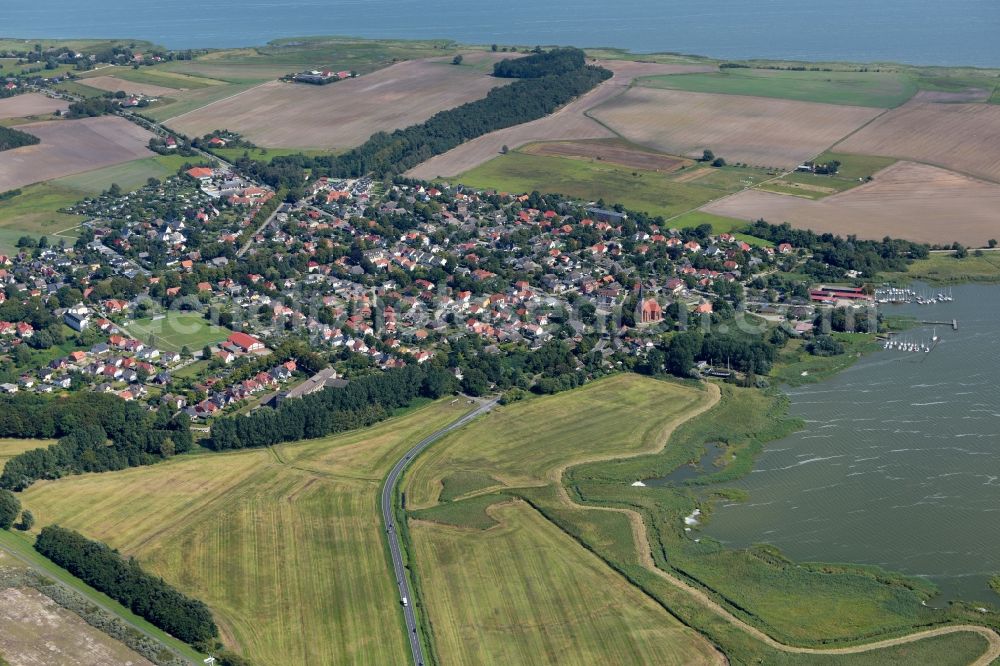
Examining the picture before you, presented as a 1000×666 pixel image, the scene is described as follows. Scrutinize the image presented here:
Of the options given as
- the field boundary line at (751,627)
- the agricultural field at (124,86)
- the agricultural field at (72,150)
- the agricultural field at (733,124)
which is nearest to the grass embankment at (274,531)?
the field boundary line at (751,627)

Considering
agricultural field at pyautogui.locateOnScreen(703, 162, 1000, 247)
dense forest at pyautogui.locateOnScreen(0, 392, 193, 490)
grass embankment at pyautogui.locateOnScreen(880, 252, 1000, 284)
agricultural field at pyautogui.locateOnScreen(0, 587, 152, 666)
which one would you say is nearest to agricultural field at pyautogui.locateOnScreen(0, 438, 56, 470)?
dense forest at pyautogui.locateOnScreen(0, 392, 193, 490)

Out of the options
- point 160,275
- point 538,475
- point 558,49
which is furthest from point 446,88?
point 538,475

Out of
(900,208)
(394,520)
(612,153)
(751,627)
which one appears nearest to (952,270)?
(900,208)

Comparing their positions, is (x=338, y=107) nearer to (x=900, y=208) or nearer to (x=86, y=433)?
(x=900, y=208)

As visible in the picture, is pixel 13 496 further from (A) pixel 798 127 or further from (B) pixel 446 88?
(B) pixel 446 88

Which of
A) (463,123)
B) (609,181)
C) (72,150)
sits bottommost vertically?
(72,150)

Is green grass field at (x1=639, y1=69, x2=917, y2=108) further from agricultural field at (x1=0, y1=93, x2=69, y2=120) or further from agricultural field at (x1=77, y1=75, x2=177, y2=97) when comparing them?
agricultural field at (x1=0, y1=93, x2=69, y2=120)

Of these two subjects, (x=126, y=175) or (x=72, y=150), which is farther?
(x=72, y=150)
